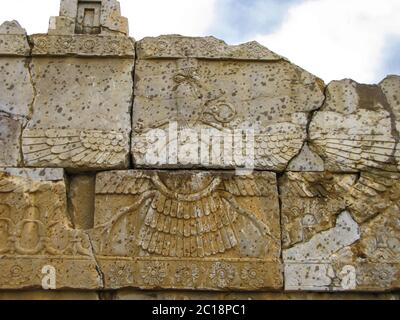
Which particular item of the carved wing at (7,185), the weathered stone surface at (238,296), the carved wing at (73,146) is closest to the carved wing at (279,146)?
the weathered stone surface at (238,296)

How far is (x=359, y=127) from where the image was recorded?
4859 millimetres

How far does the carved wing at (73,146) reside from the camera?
4707 millimetres

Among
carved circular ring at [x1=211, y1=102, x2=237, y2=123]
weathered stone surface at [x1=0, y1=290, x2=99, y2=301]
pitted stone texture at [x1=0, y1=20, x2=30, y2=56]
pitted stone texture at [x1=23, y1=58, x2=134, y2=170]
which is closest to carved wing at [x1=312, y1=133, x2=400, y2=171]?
carved circular ring at [x1=211, y1=102, x2=237, y2=123]

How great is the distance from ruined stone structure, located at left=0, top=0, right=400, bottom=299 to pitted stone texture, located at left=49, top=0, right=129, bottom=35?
0.03 m

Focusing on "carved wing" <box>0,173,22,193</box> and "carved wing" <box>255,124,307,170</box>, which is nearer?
"carved wing" <box>0,173,22,193</box>

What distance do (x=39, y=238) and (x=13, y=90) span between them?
4.18 ft

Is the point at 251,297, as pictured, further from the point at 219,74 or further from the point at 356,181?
the point at 219,74

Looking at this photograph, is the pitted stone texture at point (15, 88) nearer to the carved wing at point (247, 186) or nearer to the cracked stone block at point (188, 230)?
the cracked stone block at point (188, 230)

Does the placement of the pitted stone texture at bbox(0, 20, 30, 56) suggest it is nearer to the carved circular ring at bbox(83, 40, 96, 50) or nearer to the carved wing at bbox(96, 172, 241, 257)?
the carved circular ring at bbox(83, 40, 96, 50)

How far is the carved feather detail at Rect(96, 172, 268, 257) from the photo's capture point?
454 cm

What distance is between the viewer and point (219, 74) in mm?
5012

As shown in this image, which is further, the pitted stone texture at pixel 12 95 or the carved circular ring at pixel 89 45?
the carved circular ring at pixel 89 45

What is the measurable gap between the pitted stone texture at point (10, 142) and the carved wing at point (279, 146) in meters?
1.93
